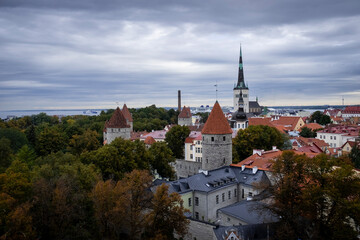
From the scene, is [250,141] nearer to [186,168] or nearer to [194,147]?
[194,147]

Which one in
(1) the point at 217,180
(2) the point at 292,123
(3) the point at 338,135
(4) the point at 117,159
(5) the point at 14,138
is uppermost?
(2) the point at 292,123

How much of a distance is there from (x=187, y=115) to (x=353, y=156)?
4613cm

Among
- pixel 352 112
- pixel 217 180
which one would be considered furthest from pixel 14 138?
pixel 352 112

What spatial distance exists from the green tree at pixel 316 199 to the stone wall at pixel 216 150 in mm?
11296

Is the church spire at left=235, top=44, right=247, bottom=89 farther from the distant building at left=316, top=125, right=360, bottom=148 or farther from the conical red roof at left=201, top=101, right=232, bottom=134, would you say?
the conical red roof at left=201, top=101, right=232, bottom=134

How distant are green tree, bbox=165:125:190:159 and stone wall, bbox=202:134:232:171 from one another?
16709mm

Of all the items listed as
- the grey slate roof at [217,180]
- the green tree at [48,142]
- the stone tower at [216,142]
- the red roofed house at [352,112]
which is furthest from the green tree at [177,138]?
the red roofed house at [352,112]

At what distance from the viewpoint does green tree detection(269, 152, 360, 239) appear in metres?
18.4

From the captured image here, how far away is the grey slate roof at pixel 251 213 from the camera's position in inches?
842

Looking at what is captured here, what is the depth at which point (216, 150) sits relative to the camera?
108ft

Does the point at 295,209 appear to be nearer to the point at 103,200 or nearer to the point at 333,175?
the point at 333,175

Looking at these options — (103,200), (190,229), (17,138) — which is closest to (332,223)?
(190,229)

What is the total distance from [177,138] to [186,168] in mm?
8846

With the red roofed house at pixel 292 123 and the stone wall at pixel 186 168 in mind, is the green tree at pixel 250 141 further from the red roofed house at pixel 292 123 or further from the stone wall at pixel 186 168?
the red roofed house at pixel 292 123
